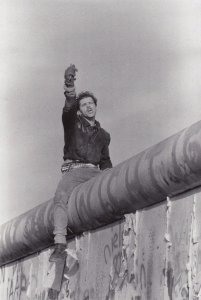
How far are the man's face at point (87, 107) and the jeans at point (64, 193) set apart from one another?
0.60 metres

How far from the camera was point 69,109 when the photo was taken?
8.96m

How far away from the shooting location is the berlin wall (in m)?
6.35

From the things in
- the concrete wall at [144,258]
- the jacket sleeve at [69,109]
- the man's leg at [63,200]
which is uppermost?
the jacket sleeve at [69,109]

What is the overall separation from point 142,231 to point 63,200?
6.17 feet

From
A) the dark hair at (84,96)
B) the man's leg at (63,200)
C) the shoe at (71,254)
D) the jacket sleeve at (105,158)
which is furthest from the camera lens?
the jacket sleeve at (105,158)

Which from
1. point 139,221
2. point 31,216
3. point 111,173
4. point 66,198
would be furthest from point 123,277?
point 31,216

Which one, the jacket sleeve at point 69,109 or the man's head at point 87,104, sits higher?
the man's head at point 87,104

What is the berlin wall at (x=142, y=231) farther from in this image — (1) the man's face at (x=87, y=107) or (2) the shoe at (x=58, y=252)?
(1) the man's face at (x=87, y=107)

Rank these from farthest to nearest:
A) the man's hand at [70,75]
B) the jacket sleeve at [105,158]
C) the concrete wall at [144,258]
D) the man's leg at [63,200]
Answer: the jacket sleeve at [105,158] → the man's leg at [63,200] → the man's hand at [70,75] → the concrete wall at [144,258]

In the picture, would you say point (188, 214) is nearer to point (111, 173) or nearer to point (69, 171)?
point (111, 173)

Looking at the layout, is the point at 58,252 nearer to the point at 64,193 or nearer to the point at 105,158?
the point at 64,193

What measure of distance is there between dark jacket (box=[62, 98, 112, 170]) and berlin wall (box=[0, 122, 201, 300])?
0.56 meters

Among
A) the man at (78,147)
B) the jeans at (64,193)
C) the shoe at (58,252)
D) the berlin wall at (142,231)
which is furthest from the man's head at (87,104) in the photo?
the shoe at (58,252)

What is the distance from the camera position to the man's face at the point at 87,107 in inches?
360
